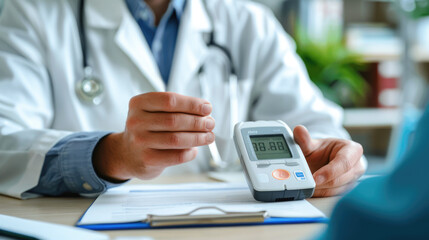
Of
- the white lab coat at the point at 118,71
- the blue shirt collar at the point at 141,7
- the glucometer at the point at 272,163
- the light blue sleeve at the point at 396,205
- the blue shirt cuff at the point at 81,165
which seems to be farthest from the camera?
the blue shirt collar at the point at 141,7

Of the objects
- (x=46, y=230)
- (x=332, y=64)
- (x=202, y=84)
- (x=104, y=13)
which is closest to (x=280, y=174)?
(x=46, y=230)

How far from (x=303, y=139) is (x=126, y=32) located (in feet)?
1.92

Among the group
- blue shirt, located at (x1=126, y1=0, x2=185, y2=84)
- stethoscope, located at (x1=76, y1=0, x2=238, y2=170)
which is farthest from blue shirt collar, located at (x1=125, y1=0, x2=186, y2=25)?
stethoscope, located at (x1=76, y1=0, x2=238, y2=170)

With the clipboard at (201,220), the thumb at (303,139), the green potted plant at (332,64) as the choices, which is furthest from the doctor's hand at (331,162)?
the green potted plant at (332,64)

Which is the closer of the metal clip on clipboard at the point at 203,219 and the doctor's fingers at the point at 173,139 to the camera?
the metal clip on clipboard at the point at 203,219

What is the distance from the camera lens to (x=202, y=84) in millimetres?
1151

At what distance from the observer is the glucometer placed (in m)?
0.61

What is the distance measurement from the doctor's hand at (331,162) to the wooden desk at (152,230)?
27 millimetres

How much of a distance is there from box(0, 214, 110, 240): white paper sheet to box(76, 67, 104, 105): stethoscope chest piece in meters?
0.55

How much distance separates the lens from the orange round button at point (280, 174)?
0.63m

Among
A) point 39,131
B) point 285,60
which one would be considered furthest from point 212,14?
point 39,131

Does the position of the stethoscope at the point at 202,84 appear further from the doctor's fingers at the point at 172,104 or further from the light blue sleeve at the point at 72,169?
the doctor's fingers at the point at 172,104

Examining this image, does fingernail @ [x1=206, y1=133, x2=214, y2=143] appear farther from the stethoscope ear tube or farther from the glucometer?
the stethoscope ear tube

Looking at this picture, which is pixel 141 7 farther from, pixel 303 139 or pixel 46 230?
pixel 46 230
